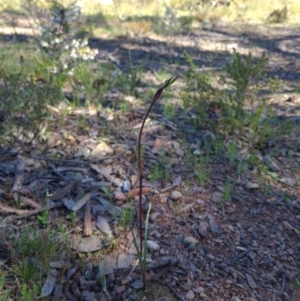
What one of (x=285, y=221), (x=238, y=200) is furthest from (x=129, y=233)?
(x=285, y=221)

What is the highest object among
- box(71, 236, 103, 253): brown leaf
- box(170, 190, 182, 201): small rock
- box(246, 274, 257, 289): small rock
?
box(71, 236, 103, 253): brown leaf

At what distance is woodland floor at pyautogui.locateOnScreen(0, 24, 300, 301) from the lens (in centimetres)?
200

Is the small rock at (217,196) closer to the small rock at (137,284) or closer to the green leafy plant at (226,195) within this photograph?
the green leafy plant at (226,195)

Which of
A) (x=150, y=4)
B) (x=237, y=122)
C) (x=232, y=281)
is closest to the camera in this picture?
(x=232, y=281)

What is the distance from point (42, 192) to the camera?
2443 mm

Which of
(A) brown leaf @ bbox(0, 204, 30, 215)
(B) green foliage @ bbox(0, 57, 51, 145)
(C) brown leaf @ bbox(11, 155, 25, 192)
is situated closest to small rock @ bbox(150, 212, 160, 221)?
(A) brown leaf @ bbox(0, 204, 30, 215)

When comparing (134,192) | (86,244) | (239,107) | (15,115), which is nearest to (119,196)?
(134,192)

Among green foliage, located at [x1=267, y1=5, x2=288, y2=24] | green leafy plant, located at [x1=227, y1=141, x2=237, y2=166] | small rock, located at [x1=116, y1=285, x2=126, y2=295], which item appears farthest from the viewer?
green foliage, located at [x1=267, y1=5, x2=288, y2=24]

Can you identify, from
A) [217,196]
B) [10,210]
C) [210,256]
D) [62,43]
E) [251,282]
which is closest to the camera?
[251,282]

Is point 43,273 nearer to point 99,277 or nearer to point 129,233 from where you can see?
point 99,277

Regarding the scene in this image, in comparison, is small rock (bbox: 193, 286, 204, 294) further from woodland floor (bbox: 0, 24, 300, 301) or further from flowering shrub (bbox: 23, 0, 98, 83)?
Result: flowering shrub (bbox: 23, 0, 98, 83)

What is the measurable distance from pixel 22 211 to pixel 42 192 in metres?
0.21

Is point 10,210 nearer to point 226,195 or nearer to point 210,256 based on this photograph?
point 210,256

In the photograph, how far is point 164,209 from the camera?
2449mm
